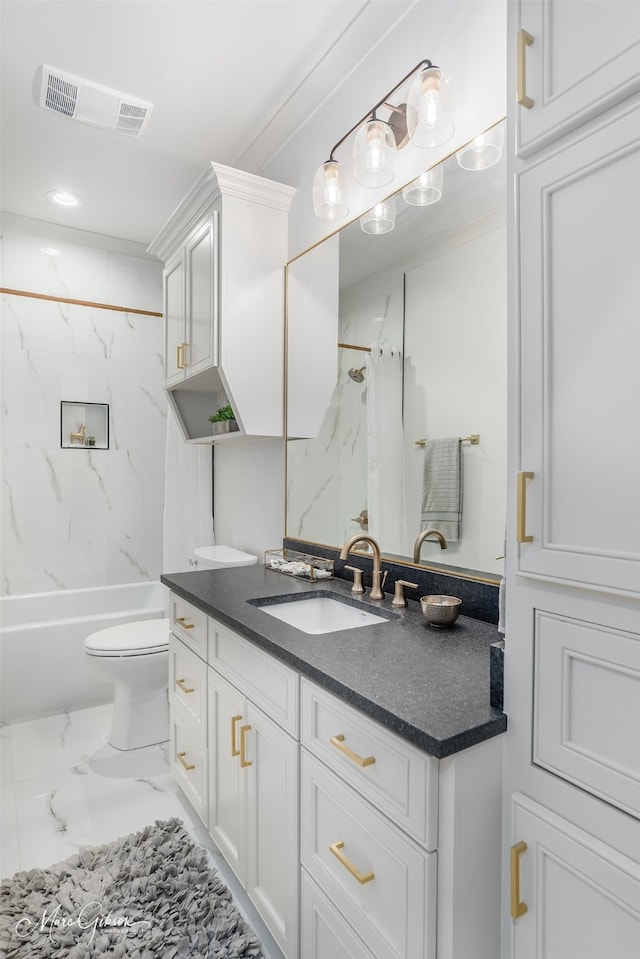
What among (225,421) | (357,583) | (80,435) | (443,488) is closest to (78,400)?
(80,435)

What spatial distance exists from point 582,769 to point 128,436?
11.0 ft

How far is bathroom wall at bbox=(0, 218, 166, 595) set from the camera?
3.27m

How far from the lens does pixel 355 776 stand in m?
1.06

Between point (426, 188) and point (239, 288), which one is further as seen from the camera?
point (239, 288)

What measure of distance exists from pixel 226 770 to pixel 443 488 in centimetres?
107

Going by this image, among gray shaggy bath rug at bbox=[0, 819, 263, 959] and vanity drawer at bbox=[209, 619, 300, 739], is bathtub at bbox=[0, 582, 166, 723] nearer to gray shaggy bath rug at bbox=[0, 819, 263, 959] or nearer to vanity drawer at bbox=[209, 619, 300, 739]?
gray shaggy bath rug at bbox=[0, 819, 263, 959]

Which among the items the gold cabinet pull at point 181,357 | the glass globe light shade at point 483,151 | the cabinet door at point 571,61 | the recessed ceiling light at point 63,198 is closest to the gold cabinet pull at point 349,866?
the cabinet door at point 571,61

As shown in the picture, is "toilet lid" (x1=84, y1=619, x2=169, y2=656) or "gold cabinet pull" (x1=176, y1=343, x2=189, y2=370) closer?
"toilet lid" (x1=84, y1=619, x2=169, y2=656)

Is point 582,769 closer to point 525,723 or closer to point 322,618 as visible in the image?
point 525,723

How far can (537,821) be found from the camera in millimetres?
904

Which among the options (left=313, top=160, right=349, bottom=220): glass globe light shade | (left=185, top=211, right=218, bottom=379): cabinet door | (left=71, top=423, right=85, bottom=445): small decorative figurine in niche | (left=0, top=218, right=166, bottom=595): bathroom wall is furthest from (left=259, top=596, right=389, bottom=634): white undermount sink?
(left=71, top=423, right=85, bottom=445): small decorative figurine in niche

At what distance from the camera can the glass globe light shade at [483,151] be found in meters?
1.45

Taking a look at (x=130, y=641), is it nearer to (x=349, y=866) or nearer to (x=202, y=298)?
(x=202, y=298)

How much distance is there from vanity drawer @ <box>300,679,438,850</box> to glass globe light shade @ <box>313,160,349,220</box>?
1.58 meters
